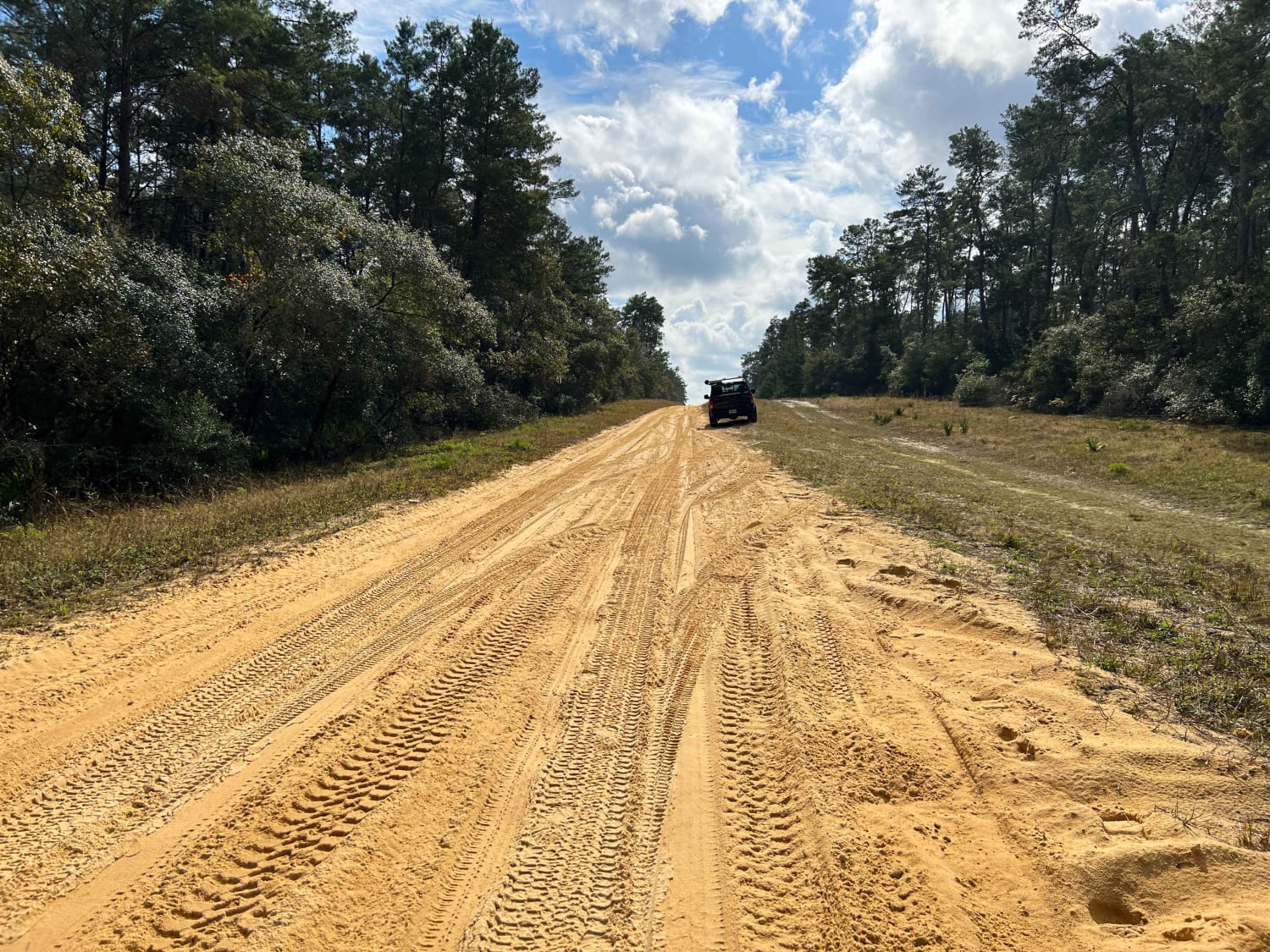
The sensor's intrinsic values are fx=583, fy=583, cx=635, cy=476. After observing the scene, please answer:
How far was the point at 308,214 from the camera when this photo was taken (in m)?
13.2

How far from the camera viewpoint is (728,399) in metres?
23.2

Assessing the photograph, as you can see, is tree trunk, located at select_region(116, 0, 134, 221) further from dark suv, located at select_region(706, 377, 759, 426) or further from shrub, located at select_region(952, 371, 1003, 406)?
shrub, located at select_region(952, 371, 1003, 406)

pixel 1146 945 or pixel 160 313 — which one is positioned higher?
pixel 160 313

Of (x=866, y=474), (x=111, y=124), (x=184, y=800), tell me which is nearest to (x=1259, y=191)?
(x=866, y=474)

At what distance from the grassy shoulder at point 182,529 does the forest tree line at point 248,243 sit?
5.48ft

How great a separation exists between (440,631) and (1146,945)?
428cm

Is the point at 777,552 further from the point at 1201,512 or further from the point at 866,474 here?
the point at 1201,512

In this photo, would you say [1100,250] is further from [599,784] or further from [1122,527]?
[599,784]

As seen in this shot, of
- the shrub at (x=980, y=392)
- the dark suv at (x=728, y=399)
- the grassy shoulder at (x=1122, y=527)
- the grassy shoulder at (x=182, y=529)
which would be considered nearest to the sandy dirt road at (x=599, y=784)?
the grassy shoulder at (x=1122, y=527)

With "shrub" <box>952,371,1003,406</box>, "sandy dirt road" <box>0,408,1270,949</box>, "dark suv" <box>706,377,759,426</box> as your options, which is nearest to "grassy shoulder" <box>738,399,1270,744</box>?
"sandy dirt road" <box>0,408,1270,949</box>

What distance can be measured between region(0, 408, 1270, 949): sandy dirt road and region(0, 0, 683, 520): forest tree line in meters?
7.06

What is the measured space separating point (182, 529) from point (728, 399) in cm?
1899

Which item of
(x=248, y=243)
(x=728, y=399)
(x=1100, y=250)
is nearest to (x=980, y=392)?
(x=1100, y=250)

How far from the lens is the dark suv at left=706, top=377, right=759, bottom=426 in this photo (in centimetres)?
2309
